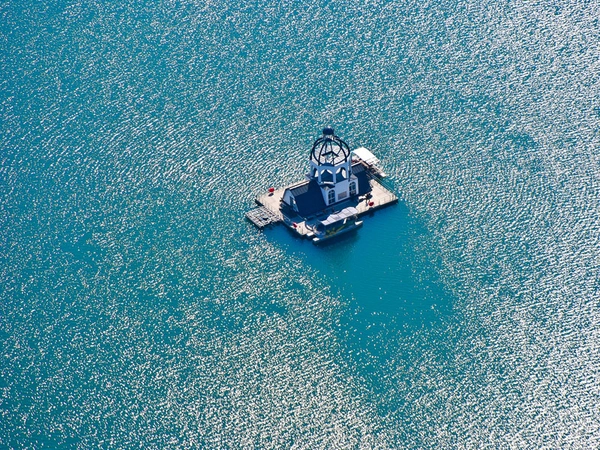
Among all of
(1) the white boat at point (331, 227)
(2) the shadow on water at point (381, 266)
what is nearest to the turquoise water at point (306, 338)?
(2) the shadow on water at point (381, 266)

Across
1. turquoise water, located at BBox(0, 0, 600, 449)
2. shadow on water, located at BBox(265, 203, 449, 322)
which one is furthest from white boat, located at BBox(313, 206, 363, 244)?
turquoise water, located at BBox(0, 0, 600, 449)

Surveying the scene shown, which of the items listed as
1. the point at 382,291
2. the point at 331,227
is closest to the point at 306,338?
the point at 382,291

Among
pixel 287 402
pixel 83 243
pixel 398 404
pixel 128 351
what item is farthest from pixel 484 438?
pixel 83 243

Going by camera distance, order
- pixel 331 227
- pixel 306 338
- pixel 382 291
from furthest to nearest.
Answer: pixel 331 227, pixel 382 291, pixel 306 338

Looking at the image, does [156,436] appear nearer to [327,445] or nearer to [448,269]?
[327,445]

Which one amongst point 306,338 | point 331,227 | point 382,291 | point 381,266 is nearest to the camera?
point 306,338

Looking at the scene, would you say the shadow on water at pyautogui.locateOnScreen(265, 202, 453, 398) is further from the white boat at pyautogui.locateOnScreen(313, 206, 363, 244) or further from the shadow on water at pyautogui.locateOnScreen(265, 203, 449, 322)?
the white boat at pyautogui.locateOnScreen(313, 206, 363, 244)

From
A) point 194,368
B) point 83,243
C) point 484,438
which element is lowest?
point 484,438

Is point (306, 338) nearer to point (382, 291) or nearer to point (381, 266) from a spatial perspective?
point (382, 291)

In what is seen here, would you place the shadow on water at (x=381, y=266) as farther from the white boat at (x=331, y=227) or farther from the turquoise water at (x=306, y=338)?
the white boat at (x=331, y=227)

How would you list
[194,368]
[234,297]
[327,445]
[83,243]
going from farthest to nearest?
[83,243] → [234,297] → [194,368] → [327,445]

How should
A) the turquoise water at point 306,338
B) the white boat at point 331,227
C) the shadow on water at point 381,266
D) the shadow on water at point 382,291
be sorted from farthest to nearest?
the white boat at point 331,227 < the shadow on water at point 381,266 < the shadow on water at point 382,291 < the turquoise water at point 306,338
